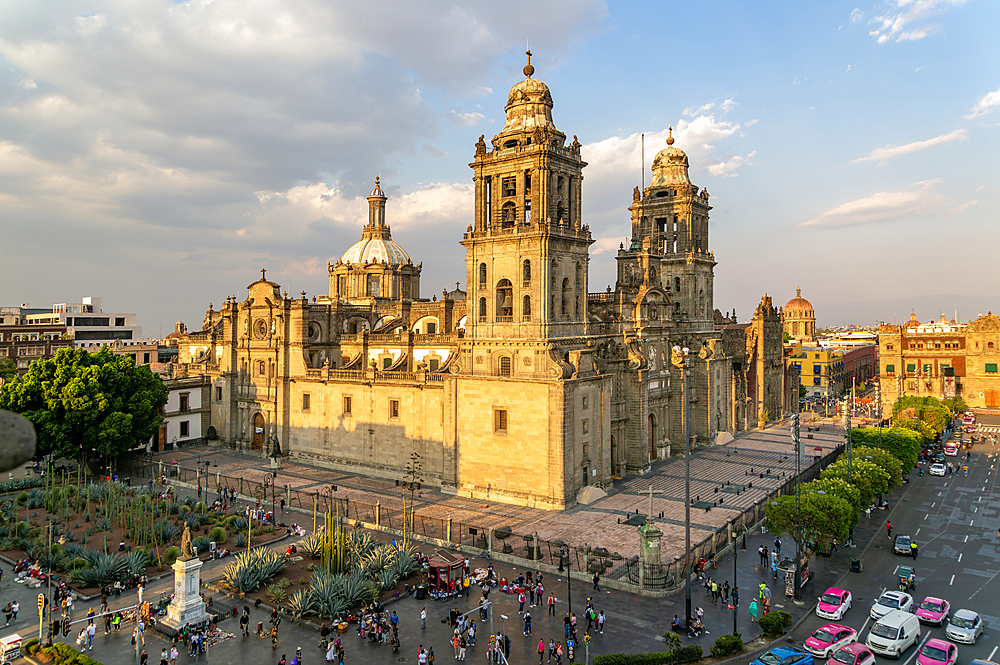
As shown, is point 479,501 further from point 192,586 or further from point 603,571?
point 192,586

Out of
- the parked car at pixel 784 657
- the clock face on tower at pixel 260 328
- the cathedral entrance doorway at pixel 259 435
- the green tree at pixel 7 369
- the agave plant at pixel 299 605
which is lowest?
the parked car at pixel 784 657

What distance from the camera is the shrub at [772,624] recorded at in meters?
26.9

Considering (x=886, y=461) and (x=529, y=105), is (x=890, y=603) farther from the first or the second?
(x=529, y=105)

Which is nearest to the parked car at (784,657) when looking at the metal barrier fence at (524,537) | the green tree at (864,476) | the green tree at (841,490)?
the metal barrier fence at (524,537)

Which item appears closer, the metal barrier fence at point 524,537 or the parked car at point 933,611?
the parked car at point 933,611

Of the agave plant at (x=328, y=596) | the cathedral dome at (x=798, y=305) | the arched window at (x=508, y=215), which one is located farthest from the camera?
the cathedral dome at (x=798, y=305)

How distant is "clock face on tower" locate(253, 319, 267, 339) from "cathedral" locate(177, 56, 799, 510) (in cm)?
17

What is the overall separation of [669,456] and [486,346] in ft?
88.4

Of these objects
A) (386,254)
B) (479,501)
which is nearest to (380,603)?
(479,501)

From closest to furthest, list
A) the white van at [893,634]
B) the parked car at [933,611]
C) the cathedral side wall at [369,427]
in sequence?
the white van at [893,634], the parked car at [933,611], the cathedral side wall at [369,427]

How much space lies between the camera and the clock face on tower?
66062mm

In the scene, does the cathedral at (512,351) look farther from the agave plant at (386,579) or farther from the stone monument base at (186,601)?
the stone monument base at (186,601)

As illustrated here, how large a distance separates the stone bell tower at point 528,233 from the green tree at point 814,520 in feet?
62.7

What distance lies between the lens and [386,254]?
79.4 metres
